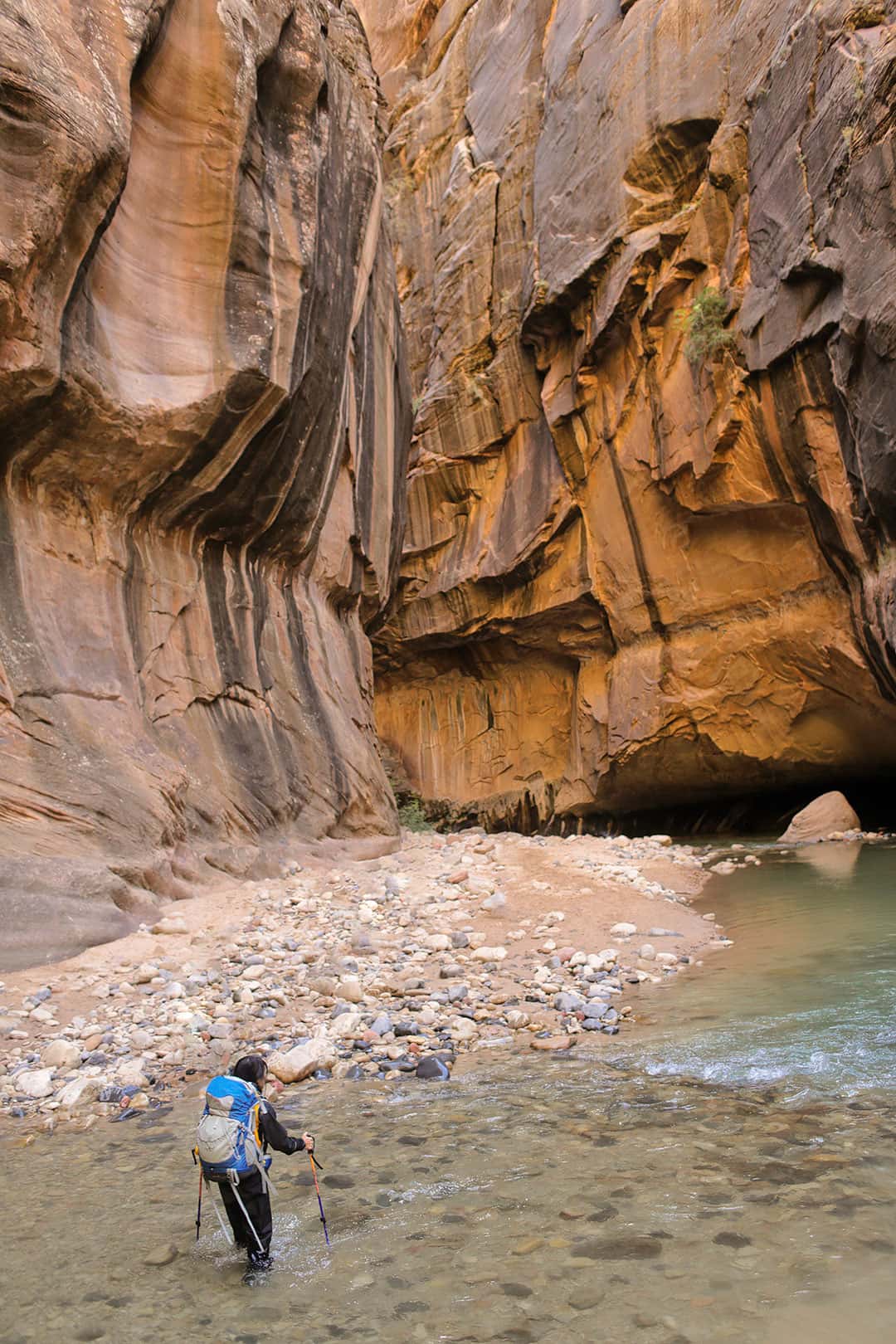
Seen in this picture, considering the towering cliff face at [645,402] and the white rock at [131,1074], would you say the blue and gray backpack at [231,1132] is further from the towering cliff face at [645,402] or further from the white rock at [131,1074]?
the towering cliff face at [645,402]

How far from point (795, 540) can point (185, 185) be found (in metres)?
14.0

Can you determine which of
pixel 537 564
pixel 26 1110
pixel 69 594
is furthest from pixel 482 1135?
pixel 537 564

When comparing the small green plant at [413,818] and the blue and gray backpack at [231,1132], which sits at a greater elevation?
the blue and gray backpack at [231,1132]

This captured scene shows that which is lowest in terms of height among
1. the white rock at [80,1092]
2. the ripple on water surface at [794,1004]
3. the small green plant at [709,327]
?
the ripple on water surface at [794,1004]

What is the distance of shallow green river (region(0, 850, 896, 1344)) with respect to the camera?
2723mm

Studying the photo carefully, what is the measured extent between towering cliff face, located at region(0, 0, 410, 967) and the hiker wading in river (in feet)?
14.3

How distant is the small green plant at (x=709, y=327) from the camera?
1828cm

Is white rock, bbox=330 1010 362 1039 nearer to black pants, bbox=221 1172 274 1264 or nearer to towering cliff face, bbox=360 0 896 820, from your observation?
black pants, bbox=221 1172 274 1264

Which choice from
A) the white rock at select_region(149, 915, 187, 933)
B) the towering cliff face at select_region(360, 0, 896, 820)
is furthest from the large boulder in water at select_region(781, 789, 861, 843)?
the white rock at select_region(149, 915, 187, 933)

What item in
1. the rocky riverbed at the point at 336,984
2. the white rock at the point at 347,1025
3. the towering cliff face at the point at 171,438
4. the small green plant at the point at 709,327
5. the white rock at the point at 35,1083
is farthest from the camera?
the small green plant at the point at 709,327

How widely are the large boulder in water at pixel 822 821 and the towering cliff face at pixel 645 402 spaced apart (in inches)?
64.9

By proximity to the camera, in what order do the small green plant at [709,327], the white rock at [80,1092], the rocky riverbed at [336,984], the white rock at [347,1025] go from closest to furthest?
1. the white rock at [80,1092]
2. the rocky riverbed at [336,984]
3. the white rock at [347,1025]
4. the small green plant at [709,327]

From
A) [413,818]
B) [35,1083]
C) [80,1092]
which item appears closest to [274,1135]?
[80,1092]

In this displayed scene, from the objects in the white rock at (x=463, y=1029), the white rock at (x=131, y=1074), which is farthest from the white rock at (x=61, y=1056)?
the white rock at (x=463, y=1029)
